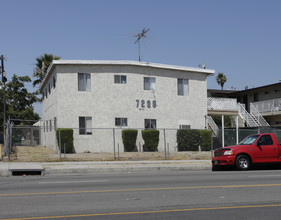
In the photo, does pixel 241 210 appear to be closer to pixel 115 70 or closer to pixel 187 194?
pixel 187 194

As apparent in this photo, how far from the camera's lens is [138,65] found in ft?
94.3

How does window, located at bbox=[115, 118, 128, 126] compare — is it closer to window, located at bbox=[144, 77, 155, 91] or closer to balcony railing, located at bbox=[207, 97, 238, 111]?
window, located at bbox=[144, 77, 155, 91]

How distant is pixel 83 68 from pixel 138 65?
416 cm

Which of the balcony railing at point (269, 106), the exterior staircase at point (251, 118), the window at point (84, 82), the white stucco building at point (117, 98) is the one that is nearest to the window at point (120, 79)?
the white stucco building at point (117, 98)

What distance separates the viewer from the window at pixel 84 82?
90.4 ft

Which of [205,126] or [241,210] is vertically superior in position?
[205,126]

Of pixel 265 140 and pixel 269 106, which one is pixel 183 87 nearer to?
pixel 269 106

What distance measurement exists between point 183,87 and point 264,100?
45.3 feet

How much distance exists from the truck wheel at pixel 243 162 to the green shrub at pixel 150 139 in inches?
445

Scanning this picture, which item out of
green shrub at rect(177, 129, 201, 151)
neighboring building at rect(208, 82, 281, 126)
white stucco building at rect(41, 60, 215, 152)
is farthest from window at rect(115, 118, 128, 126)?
neighboring building at rect(208, 82, 281, 126)

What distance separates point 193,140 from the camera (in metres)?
28.8

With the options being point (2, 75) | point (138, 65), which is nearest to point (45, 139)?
point (2, 75)

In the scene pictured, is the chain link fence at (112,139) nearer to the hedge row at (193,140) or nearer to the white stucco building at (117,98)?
the white stucco building at (117,98)

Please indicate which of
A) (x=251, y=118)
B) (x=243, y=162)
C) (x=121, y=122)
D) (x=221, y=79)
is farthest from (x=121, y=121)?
(x=221, y=79)
